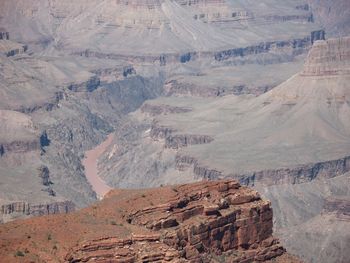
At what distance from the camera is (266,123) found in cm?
14725

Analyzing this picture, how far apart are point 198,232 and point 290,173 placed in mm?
80870

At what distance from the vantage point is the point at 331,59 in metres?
154

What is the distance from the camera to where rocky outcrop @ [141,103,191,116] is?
169000 mm

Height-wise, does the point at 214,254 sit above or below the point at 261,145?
above

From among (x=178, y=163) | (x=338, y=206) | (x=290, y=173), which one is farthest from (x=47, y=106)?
(x=338, y=206)

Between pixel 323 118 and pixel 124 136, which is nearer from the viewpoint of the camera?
pixel 323 118

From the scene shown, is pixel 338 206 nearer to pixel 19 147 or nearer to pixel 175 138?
pixel 175 138

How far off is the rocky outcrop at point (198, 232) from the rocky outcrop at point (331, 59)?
333 feet

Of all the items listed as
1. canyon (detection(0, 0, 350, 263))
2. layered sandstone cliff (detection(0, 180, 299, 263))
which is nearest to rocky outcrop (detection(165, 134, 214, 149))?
canyon (detection(0, 0, 350, 263))

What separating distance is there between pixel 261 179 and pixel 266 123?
20979 millimetres

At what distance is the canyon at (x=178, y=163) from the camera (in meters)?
45.3

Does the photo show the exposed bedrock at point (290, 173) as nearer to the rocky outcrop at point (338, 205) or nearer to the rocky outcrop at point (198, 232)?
the rocky outcrop at point (338, 205)

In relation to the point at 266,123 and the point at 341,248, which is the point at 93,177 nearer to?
the point at 266,123

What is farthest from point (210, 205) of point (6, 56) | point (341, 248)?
point (6, 56)
